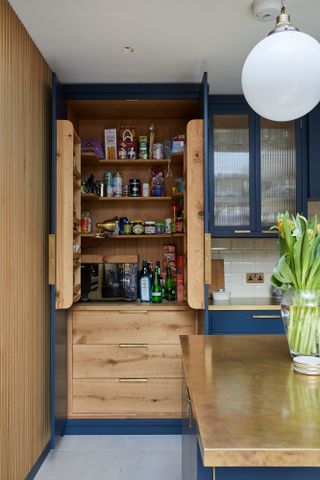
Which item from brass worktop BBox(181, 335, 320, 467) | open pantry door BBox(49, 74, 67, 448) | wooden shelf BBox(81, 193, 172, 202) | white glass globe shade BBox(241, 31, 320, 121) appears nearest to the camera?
brass worktop BBox(181, 335, 320, 467)

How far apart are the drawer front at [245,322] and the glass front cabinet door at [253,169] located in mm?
672

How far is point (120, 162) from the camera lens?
131 inches

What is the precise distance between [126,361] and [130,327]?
24cm

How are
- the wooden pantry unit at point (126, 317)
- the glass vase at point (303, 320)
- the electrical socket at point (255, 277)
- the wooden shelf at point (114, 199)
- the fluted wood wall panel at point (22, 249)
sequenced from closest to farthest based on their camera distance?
the glass vase at point (303, 320) → the fluted wood wall panel at point (22, 249) → the wooden pantry unit at point (126, 317) → the wooden shelf at point (114, 199) → the electrical socket at point (255, 277)

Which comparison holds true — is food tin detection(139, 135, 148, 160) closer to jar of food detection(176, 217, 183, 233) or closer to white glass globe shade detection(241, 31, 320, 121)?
jar of food detection(176, 217, 183, 233)

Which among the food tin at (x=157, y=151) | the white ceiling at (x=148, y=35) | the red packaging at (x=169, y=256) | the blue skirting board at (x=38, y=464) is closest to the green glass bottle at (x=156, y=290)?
the red packaging at (x=169, y=256)

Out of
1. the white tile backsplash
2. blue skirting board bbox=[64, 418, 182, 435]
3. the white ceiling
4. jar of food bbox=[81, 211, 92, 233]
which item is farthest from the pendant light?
blue skirting board bbox=[64, 418, 182, 435]

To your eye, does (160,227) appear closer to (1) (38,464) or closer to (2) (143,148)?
(2) (143,148)

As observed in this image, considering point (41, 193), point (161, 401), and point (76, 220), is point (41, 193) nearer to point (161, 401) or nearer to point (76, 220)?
point (76, 220)

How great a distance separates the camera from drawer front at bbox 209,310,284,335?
121 inches

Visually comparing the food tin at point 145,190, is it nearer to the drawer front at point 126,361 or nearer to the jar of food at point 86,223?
the jar of food at point 86,223

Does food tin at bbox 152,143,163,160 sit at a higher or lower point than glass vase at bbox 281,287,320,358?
higher

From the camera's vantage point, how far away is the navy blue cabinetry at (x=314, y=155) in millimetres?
3248

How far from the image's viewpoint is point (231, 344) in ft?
5.88
